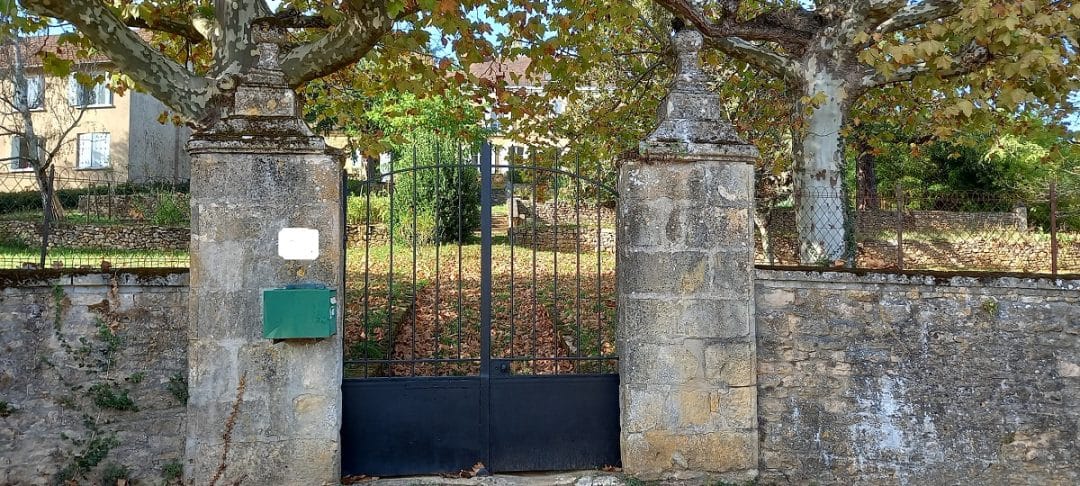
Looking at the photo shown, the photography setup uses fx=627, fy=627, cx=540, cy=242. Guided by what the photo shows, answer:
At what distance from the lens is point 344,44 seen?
5590 millimetres

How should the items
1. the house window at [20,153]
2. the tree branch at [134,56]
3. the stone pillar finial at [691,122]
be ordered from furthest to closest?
the house window at [20,153], the tree branch at [134,56], the stone pillar finial at [691,122]

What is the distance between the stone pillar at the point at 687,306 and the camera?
14.3 ft

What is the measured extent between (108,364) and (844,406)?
5152mm

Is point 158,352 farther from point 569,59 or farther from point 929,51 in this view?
point 929,51

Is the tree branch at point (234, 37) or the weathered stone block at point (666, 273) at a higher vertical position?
the tree branch at point (234, 37)

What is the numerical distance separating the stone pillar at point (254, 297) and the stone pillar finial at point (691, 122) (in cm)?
227

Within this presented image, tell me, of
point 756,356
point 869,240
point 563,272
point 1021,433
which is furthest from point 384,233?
point 1021,433

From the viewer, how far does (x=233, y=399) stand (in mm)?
4098

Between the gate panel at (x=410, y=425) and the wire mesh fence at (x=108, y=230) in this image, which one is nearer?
the gate panel at (x=410, y=425)

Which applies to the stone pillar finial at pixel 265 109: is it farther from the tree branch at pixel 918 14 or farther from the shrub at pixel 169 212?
the tree branch at pixel 918 14

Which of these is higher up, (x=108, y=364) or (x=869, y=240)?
(x=869, y=240)

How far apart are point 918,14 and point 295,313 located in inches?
274

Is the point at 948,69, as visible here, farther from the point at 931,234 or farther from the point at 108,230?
the point at 108,230

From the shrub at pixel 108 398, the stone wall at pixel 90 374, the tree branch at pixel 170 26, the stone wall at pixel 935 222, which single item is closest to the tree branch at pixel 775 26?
the stone wall at pixel 935 222
